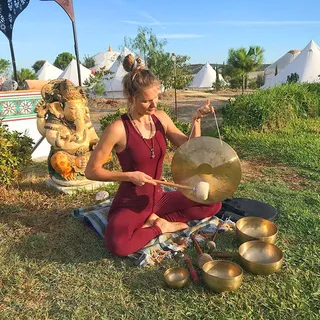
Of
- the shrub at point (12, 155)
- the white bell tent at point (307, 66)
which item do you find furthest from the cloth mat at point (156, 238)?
the white bell tent at point (307, 66)

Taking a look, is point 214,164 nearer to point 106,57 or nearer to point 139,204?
point 139,204

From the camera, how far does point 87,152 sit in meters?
3.72

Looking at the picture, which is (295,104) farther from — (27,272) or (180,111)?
(27,272)

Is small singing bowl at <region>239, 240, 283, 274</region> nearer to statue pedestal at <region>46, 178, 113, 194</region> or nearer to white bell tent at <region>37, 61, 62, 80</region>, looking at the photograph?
statue pedestal at <region>46, 178, 113, 194</region>

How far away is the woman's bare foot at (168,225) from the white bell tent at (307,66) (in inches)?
565

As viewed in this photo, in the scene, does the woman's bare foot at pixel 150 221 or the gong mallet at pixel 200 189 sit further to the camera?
the woman's bare foot at pixel 150 221

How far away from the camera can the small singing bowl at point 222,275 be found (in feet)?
6.29

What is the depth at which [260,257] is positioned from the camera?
7.46 feet

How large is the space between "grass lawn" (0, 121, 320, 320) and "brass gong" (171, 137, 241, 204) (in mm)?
422

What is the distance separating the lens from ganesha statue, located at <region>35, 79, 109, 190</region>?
356 centimetres

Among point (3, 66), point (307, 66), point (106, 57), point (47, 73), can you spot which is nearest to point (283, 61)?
point (307, 66)

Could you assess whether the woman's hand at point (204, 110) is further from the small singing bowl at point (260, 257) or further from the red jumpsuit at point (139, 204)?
the small singing bowl at point (260, 257)

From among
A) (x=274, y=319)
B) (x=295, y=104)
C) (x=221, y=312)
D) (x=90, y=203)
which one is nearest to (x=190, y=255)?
(x=221, y=312)

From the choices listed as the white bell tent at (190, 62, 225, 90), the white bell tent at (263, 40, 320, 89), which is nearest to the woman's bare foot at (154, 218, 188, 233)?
the white bell tent at (263, 40, 320, 89)
